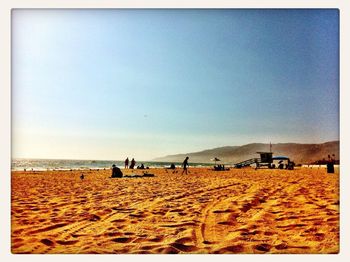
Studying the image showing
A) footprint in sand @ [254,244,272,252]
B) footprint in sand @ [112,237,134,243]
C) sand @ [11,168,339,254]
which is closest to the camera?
footprint in sand @ [254,244,272,252]

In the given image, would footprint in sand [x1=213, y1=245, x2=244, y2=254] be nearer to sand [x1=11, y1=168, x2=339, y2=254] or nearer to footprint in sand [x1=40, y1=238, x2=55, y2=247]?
sand [x1=11, y1=168, x2=339, y2=254]

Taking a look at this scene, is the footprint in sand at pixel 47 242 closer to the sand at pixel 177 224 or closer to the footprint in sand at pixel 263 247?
the sand at pixel 177 224

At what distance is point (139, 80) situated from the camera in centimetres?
537

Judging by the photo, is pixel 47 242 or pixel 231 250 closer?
pixel 231 250

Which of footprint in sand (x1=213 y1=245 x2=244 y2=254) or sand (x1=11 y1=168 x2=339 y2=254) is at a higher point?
sand (x1=11 y1=168 x2=339 y2=254)

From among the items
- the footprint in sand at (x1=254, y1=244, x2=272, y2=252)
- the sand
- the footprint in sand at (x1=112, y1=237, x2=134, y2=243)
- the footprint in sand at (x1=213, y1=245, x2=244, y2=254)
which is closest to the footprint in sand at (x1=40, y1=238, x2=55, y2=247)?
the sand

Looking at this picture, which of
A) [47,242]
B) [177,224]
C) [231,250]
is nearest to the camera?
[231,250]

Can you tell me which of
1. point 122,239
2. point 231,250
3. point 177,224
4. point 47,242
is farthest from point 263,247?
point 47,242

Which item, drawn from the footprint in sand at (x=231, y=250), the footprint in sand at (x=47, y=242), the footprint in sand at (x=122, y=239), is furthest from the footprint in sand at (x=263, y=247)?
the footprint in sand at (x=47, y=242)

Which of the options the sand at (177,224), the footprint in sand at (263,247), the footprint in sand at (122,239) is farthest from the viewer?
the footprint in sand at (122,239)

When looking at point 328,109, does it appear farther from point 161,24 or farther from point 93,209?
→ point 93,209

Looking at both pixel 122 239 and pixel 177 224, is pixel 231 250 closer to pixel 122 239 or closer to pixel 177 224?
pixel 177 224

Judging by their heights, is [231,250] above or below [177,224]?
below
